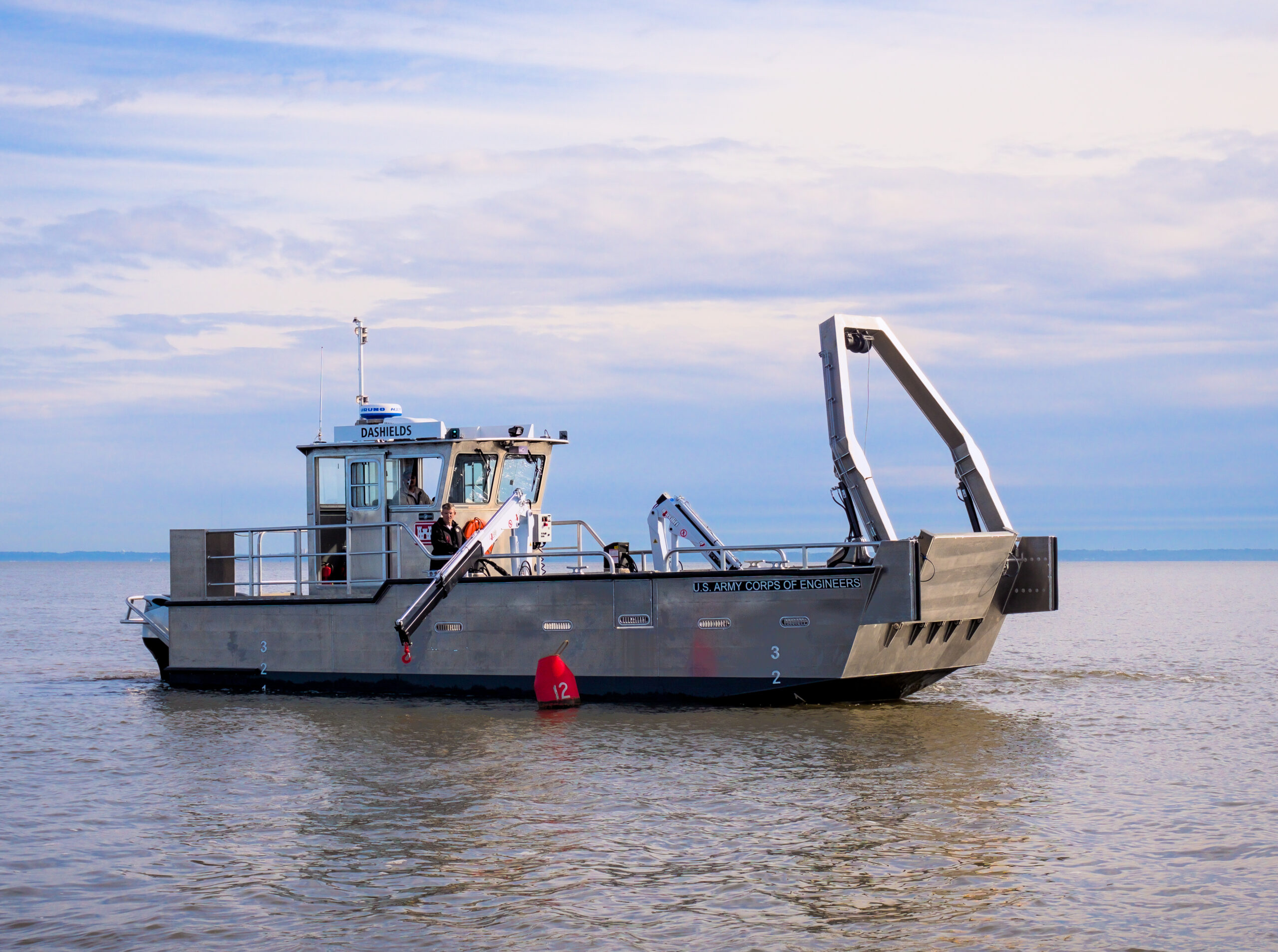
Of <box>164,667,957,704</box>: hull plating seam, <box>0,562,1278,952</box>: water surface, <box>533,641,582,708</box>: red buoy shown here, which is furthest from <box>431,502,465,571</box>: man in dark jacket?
<box>533,641,582,708</box>: red buoy

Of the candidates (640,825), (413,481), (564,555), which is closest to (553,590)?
(564,555)

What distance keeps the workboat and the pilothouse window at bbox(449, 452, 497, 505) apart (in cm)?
2

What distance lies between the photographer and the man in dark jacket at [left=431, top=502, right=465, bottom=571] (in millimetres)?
17234

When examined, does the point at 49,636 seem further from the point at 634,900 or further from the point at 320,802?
the point at 634,900

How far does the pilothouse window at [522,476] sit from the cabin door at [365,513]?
1713 millimetres

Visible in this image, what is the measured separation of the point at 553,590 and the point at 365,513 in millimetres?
3847

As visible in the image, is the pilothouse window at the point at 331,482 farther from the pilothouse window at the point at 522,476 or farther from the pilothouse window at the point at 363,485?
the pilothouse window at the point at 522,476

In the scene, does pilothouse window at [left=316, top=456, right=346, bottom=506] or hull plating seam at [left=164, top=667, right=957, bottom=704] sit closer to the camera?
hull plating seam at [left=164, top=667, right=957, bottom=704]

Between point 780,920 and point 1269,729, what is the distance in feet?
35.0

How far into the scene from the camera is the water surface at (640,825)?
7.74 meters

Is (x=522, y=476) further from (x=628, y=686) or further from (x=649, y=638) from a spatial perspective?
(x=628, y=686)

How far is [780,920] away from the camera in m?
7.75

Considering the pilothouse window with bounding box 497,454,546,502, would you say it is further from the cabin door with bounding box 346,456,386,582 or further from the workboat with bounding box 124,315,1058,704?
the cabin door with bounding box 346,456,386,582

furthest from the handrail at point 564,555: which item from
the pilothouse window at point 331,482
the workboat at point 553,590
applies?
the pilothouse window at point 331,482
